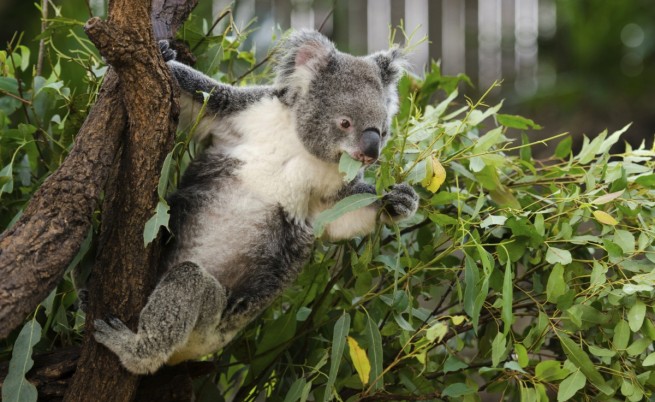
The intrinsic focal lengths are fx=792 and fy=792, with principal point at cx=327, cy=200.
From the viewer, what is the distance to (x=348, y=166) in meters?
2.23

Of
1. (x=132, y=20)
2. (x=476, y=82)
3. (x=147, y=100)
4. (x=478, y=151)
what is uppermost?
(x=132, y=20)

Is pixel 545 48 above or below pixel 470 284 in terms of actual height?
below

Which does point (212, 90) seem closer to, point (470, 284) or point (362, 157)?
point (362, 157)

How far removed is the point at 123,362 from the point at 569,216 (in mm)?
1358

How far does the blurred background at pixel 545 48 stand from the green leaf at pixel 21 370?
424 centimetres

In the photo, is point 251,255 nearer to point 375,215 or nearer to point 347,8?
point 375,215

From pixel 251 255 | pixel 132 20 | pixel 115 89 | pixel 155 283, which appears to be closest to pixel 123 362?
pixel 155 283

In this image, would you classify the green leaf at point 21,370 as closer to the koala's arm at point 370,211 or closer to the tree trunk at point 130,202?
the tree trunk at point 130,202

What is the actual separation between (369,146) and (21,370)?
1131 mm

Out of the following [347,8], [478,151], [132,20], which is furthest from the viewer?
[347,8]

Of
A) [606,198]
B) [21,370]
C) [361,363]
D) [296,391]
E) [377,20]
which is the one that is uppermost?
[606,198]

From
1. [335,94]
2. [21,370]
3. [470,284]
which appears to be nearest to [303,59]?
[335,94]

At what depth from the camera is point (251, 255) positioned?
2.47 metres

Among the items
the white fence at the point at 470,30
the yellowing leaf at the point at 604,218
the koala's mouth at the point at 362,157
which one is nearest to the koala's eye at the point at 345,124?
the koala's mouth at the point at 362,157
